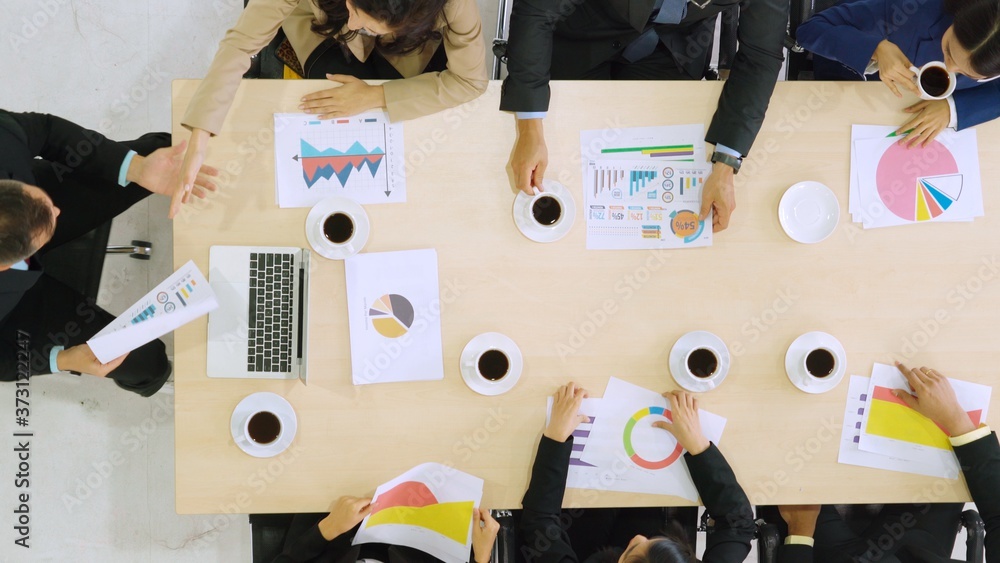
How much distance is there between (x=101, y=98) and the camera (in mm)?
2166

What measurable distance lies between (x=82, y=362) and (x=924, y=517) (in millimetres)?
2147

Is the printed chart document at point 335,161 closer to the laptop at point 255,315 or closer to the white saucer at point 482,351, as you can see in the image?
the laptop at point 255,315

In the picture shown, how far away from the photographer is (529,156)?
4.80 ft

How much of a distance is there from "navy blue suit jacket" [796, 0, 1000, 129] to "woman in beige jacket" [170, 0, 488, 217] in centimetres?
84

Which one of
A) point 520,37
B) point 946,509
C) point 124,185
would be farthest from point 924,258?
point 124,185

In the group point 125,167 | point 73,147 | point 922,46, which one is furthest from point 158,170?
point 922,46

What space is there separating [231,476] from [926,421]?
1555mm

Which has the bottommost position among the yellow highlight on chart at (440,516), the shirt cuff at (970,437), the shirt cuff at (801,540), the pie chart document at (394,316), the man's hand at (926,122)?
the shirt cuff at (801,540)

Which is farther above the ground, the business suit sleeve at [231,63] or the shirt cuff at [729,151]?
the business suit sleeve at [231,63]

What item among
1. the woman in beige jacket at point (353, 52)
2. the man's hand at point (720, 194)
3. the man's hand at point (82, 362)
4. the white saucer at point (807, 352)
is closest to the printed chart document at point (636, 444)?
the white saucer at point (807, 352)

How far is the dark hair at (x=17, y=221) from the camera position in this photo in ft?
4.37

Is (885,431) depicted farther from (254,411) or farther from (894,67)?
(254,411)

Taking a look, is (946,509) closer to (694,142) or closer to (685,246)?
(685,246)

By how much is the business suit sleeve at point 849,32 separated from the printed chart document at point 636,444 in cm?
91
